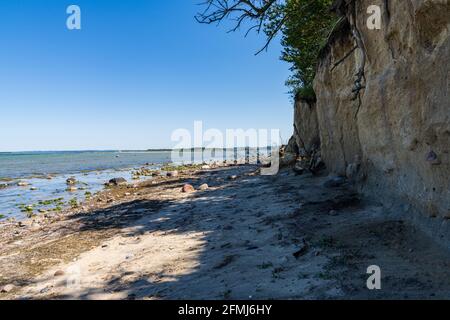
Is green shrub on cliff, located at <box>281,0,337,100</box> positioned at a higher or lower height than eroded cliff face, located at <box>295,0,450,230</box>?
higher

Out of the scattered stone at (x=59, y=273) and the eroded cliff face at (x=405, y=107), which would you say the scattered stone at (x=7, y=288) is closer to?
the scattered stone at (x=59, y=273)

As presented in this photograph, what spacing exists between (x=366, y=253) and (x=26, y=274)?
7140mm

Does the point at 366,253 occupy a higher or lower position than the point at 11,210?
higher

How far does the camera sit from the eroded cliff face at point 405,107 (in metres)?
5.42

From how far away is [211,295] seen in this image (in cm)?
498

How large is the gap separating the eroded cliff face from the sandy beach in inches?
30.6

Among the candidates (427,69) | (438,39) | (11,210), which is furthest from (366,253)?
(11,210)

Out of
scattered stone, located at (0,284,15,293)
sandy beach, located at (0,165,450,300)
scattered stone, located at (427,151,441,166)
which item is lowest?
scattered stone, located at (0,284,15,293)

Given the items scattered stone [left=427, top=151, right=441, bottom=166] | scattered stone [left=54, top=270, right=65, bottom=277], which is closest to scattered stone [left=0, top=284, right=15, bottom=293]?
scattered stone [left=54, top=270, right=65, bottom=277]

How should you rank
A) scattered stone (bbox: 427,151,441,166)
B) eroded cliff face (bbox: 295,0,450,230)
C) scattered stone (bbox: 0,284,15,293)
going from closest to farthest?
eroded cliff face (bbox: 295,0,450,230) < scattered stone (bbox: 427,151,441,166) < scattered stone (bbox: 0,284,15,293)

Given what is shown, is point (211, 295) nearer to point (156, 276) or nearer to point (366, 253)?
point (156, 276)

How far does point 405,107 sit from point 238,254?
455 centimetres

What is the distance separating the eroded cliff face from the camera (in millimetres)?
5422

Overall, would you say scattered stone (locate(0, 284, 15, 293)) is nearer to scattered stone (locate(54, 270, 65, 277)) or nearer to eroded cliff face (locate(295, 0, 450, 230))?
scattered stone (locate(54, 270, 65, 277))
